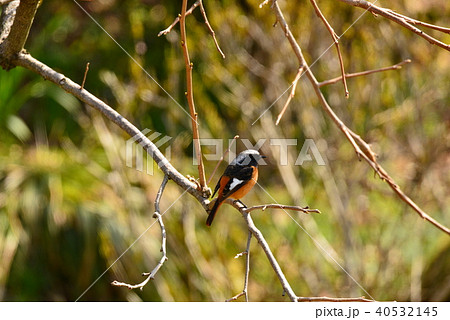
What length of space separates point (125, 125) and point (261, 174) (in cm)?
391

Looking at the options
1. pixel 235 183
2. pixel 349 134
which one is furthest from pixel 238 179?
pixel 349 134

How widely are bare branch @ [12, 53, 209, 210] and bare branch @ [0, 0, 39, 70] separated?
0.13 feet

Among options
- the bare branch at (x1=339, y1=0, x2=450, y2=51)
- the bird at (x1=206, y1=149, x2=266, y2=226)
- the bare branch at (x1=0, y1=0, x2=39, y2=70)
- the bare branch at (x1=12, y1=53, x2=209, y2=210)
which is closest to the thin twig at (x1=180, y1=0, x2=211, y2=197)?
the bare branch at (x1=12, y1=53, x2=209, y2=210)

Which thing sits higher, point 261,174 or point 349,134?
point 349,134

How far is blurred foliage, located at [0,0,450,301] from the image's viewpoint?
4.97 metres

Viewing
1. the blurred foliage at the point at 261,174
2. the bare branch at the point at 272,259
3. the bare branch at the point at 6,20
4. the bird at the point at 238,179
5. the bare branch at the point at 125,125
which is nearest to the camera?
the bare branch at the point at 272,259

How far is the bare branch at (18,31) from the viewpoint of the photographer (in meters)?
2.14

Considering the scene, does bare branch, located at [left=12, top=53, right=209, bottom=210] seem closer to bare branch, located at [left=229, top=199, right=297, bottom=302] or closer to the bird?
bare branch, located at [left=229, top=199, right=297, bottom=302]

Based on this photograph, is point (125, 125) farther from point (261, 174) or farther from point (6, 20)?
point (261, 174)

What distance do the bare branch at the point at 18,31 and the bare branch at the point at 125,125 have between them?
40mm

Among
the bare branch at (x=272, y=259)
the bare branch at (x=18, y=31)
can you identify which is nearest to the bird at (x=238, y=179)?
the bare branch at (x=272, y=259)

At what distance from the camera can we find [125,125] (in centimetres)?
201

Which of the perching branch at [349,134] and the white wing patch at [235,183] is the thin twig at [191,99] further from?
the white wing patch at [235,183]

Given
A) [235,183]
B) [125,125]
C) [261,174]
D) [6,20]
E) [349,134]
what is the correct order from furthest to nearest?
1. [261,174]
2. [235,183]
3. [6,20]
4. [349,134]
5. [125,125]
